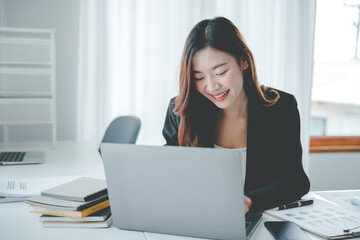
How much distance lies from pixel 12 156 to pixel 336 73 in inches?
99.3

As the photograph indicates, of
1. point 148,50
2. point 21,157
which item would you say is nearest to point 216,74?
point 21,157

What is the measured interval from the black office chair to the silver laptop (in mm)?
385

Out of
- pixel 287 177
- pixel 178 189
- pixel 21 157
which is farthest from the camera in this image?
pixel 21 157

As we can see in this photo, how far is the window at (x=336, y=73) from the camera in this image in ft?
10.3

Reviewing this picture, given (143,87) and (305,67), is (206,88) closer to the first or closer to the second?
(143,87)

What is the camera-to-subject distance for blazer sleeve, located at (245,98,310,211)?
1.15 m

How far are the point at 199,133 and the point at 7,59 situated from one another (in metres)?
1.47

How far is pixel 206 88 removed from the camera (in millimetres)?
1379

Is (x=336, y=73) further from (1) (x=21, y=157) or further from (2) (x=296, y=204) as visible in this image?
(1) (x=21, y=157)

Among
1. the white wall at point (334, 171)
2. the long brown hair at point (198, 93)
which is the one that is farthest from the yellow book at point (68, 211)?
the white wall at point (334, 171)

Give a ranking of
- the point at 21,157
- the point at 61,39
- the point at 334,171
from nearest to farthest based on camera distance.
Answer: the point at 21,157, the point at 61,39, the point at 334,171

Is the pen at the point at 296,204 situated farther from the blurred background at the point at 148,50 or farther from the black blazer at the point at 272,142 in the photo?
the blurred background at the point at 148,50

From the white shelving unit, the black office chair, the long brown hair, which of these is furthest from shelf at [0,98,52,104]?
the long brown hair

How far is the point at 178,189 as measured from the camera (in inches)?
35.5
